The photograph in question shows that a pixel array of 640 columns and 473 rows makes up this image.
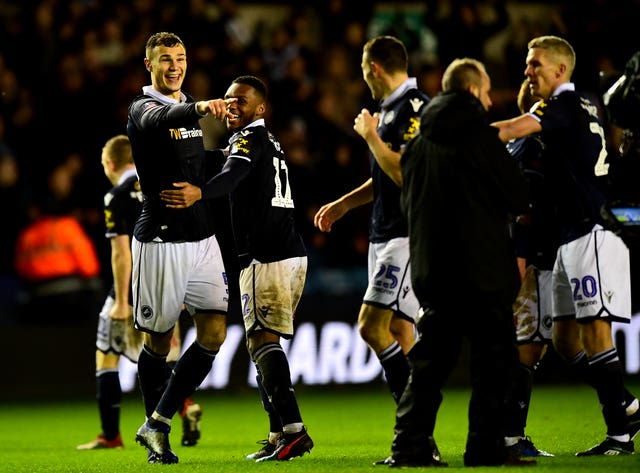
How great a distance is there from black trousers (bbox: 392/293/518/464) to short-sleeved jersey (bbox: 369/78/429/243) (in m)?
1.06

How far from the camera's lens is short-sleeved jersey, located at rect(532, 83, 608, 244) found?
721 cm

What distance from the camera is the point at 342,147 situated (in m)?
15.1

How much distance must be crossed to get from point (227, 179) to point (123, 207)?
7.13ft

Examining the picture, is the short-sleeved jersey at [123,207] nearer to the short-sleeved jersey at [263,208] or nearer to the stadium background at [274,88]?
the short-sleeved jersey at [263,208]

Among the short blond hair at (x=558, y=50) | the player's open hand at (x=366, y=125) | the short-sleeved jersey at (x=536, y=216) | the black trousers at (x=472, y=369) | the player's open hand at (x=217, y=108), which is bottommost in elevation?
the black trousers at (x=472, y=369)

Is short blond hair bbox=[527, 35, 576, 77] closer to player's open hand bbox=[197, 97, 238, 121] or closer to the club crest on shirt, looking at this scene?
player's open hand bbox=[197, 97, 238, 121]

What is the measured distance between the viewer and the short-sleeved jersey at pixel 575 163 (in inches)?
284

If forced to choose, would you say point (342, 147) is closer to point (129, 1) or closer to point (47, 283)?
point (129, 1)

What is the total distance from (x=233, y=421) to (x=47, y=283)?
110 inches

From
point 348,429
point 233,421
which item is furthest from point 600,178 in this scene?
point 233,421

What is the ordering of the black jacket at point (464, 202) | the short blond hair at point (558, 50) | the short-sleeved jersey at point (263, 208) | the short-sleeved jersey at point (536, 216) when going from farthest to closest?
the short-sleeved jersey at point (263, 208), the short-sleeved jersey at point (536, 216), the short blond hair at point (558, 50), the black jacket at point (464, 202)

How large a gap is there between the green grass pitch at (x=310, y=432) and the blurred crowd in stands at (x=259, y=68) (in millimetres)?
1858

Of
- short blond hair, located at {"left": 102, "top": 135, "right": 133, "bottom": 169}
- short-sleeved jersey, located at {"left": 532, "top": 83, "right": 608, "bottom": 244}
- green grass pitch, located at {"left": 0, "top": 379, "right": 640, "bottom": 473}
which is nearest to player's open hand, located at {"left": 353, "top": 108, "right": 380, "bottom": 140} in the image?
short-sleeved jersey, located at {"left": 532, "top": 83, "right": 608, "bottom": 244}

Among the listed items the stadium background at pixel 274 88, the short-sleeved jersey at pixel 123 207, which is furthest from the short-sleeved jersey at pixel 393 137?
the stadium background at pixel 274 88
